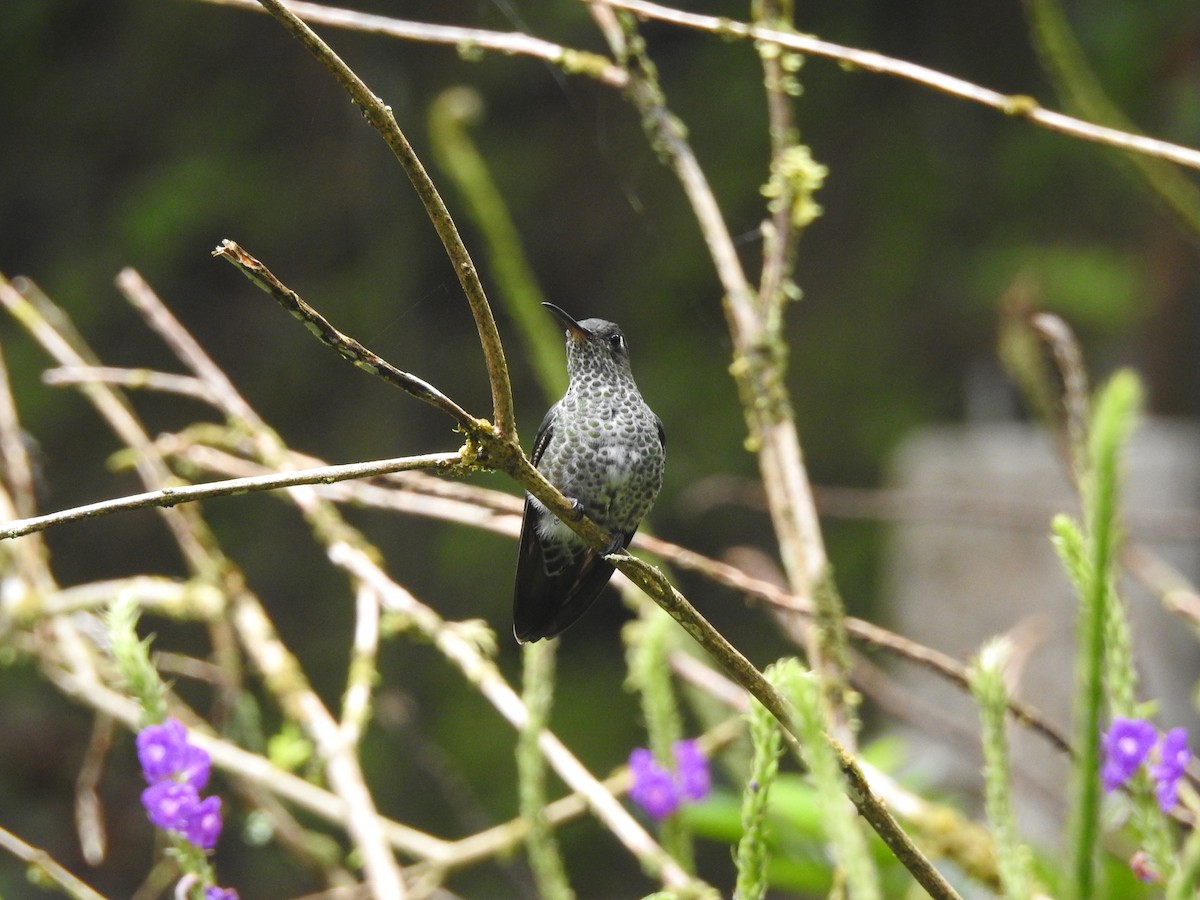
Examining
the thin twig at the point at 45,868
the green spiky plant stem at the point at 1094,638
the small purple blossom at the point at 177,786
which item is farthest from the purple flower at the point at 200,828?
the green spiky plant stem at the point at 1094,638

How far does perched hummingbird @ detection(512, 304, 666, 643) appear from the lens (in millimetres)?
1753

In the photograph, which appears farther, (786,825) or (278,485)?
(786,825)

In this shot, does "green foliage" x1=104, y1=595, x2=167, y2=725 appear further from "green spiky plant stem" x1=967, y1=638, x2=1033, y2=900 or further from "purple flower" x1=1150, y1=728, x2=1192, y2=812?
"purple flower" x1=1150, y1=728, x2=1192, y2=812

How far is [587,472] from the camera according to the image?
1.83m

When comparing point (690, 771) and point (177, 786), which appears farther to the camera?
point (690, 771)

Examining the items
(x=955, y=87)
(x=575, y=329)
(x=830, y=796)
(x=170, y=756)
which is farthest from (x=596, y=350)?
(x=830, y=796)

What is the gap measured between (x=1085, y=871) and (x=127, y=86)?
749 cm

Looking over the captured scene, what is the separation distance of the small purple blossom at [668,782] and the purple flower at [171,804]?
0.57m

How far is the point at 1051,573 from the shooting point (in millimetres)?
5922

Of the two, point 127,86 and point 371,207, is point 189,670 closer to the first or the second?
point 371,207

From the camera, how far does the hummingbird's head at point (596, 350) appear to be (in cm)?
190

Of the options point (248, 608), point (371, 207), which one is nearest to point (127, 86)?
point (371, 207)

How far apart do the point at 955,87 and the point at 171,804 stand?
1006 mm

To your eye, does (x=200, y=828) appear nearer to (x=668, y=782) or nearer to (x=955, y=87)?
(x=668, y=782)
